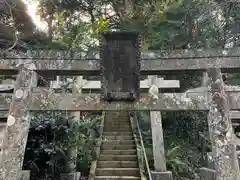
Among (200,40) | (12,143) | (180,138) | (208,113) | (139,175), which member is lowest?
(139,175)

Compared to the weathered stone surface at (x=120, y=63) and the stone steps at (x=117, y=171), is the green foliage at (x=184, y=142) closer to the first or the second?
the stone steps at (x=117, y=171)

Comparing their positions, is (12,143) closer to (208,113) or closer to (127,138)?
(208,113)

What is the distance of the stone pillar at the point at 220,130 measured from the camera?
307 centimetres

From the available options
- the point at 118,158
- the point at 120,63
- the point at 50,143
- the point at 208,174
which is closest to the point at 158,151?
the point at 118,158

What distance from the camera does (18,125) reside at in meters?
3.35

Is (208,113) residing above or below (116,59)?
below

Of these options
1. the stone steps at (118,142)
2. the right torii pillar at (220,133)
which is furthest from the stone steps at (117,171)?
the right torii pillar at (220,133)

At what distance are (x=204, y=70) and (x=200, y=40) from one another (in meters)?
4.77

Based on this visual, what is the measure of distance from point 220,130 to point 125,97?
4.94 ft

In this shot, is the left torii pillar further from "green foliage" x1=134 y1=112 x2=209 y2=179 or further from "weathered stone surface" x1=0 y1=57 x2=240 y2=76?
"green foliage" x1=134 y1=112 x2=209 y2=179

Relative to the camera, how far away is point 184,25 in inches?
302

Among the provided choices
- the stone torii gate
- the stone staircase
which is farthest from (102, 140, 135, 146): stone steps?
the stone torii gate

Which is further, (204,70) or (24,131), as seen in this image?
(204,70)

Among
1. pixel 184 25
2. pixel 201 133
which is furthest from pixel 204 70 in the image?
pixel 201 133
